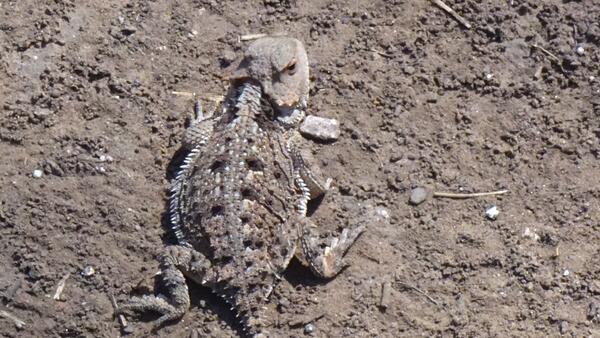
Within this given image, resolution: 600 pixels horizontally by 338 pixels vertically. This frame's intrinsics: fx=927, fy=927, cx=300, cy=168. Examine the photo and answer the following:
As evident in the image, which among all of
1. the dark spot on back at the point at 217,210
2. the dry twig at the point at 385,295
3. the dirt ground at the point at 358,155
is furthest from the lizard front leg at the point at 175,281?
the dry twig at the point at 385,295

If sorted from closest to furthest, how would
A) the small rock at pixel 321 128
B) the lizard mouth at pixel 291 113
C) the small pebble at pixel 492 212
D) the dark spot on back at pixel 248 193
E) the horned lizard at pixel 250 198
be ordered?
the horned lizard at pixel 250 198 < the dark spot on back at pixel 248 193 < the small pebble at pixel 492 212 < the lizard mouth at pixel 291 113 < the small rock at pixel 321 128

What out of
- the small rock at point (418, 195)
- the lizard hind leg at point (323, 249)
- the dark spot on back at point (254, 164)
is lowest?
the lizard hind leg at point (323, 249)

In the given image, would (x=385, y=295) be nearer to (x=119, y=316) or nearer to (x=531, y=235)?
(x=531, y=235)

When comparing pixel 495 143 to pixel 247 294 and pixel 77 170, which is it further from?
pixel 77 170

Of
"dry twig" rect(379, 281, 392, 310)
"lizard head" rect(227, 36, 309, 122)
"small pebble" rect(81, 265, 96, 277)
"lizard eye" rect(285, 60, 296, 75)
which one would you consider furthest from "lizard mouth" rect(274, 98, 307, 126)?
"small pebble" rect(81, 265, 96, 277)

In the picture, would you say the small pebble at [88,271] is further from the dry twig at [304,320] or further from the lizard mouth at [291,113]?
the lizard mouth at [291,113]

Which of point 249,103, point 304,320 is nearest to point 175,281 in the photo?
point 304,320

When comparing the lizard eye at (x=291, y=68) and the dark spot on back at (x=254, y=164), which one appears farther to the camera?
the lizard eye at (x=291, y=68)
